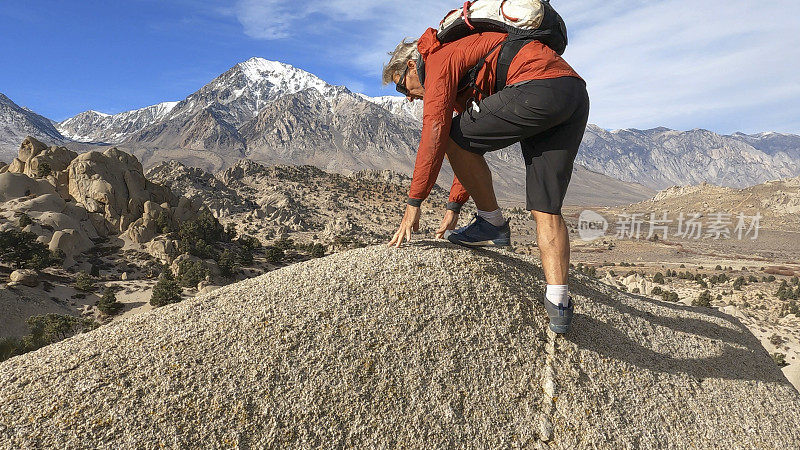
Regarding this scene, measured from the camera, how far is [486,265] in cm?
404

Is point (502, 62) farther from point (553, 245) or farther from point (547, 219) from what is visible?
point (553, 245)

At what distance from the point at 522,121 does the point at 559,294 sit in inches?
58.5

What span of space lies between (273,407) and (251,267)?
95.7 ft

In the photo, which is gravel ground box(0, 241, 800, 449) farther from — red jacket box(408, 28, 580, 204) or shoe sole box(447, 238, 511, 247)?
red jacket box(408, 28, 580, 204)

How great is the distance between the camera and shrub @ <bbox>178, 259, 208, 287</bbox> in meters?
24.0

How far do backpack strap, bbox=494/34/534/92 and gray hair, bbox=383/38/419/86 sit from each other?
33.2 inches

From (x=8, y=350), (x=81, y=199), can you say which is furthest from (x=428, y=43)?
(x=81, y=199)

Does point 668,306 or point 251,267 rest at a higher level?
point 668,306

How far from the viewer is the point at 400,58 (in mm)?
3947

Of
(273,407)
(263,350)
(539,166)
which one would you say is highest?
(539,166)

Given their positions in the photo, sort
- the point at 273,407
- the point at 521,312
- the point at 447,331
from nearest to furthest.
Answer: the point at 273,407, the point at 447,331, the point at 521,312

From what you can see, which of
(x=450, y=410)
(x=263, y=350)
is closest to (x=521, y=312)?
(x=450, y=410)

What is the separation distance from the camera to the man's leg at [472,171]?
12.8ft

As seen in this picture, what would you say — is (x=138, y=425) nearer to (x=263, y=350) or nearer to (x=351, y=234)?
(x=263, y=350)
